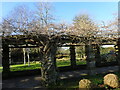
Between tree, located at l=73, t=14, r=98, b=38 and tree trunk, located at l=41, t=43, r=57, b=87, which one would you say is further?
tree, located at l=73, t=14, r=98, b=38

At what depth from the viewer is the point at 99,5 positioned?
296 inches

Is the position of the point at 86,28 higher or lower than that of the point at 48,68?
higher

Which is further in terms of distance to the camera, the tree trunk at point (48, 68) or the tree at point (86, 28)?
the tree at point (86, 28)

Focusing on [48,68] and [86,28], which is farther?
[86,28]

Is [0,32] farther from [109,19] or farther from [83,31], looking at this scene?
[109,19]

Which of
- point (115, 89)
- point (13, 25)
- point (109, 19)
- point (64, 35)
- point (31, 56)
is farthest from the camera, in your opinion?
point (31, 56)

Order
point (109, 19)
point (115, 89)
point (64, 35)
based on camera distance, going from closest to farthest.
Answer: point (115, 89) → point (64, 35) → point (109, 19)

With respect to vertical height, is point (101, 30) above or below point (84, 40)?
above

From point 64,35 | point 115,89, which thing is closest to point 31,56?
point 64,35

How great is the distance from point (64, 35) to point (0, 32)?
292 centimetres

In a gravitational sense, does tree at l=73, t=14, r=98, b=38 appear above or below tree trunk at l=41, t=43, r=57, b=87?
above

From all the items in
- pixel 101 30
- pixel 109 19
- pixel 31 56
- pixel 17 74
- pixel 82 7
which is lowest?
pixel 17 74

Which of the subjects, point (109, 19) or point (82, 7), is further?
point (82, 7)

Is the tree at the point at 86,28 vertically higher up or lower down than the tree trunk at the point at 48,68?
higher up
